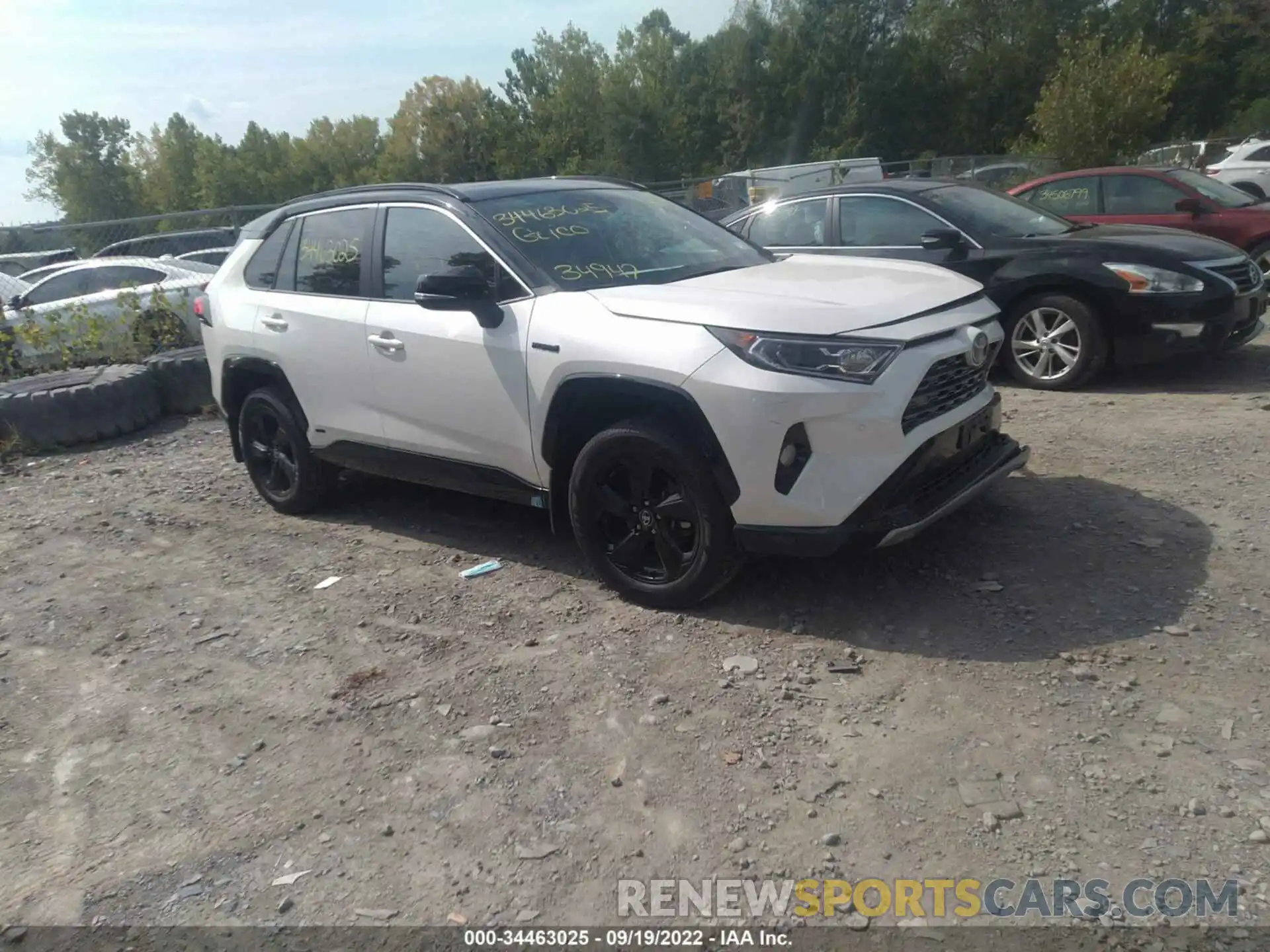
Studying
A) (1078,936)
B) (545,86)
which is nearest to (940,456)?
(1078,936)

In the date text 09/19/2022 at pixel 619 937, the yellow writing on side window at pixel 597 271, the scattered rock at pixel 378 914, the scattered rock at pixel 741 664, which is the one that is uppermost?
the yellow writing on side window at pixel 597 271

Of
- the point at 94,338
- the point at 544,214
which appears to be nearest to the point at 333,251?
the point at 544,214

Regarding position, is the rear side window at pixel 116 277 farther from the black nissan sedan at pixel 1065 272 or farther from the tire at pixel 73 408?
the black nissan sedan at pixel 1065 272

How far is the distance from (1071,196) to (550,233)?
770 centimetres

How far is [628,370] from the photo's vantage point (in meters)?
3.99

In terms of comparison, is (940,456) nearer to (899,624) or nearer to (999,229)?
(899,624)

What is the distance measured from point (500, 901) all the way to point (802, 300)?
2437 millimetres

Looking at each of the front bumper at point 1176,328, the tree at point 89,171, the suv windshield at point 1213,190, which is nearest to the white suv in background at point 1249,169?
the suv windshield at point 1213,190

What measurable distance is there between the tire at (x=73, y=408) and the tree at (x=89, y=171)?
257ft

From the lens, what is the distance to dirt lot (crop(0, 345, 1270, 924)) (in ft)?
9.23

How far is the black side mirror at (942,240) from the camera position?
732cm

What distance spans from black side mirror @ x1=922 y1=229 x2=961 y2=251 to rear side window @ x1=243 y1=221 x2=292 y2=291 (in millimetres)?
4413

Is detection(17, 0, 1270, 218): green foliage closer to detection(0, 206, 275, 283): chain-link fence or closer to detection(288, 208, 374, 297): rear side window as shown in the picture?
detection(0, 206, 275, 283): chain-link fence

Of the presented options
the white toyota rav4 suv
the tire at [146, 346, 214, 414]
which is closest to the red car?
the white toyota rav4 suv
